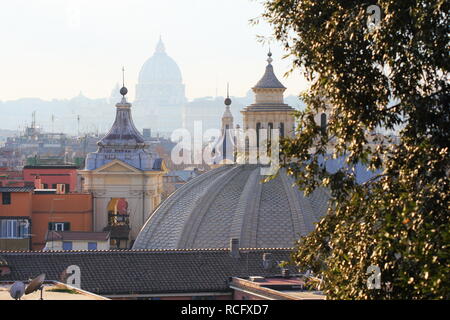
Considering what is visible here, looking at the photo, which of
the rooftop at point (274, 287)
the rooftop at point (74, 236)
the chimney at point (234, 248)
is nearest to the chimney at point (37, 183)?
the rooftop at point (74, 236)

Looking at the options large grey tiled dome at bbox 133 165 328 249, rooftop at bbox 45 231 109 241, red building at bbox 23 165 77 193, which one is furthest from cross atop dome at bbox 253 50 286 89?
red building at bbox 23 165 77 193

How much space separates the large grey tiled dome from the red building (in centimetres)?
1824

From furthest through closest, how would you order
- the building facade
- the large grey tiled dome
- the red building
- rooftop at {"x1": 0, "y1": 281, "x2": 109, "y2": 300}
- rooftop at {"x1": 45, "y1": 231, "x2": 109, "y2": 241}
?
the red building → the building facade → rooftop at {"x1": 45, "y1": 231, "x2": 109, "y2": 241} → the large grey tiled dome → rooftop at {"x1": 0, "y1": 281, "x2": 109, "y2": 300}

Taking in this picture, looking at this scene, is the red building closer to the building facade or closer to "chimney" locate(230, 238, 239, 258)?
the building facade

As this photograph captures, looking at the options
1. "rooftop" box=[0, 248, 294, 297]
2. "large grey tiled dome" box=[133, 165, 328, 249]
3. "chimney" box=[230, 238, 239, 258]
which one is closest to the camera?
"rooftop" box=[0, 248, 294, 297]

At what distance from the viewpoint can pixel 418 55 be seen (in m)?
11.1

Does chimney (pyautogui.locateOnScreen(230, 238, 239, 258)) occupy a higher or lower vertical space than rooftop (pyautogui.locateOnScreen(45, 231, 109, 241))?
lower

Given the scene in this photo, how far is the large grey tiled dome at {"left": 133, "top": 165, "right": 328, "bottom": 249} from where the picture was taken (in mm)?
32219

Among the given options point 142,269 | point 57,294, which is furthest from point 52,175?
point 57,294

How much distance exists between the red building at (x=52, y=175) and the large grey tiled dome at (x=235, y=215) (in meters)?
18.2

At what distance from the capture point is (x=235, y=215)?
33031mm

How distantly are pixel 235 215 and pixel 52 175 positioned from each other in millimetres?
20890

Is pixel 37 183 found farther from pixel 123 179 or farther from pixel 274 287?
pixel 274 287
